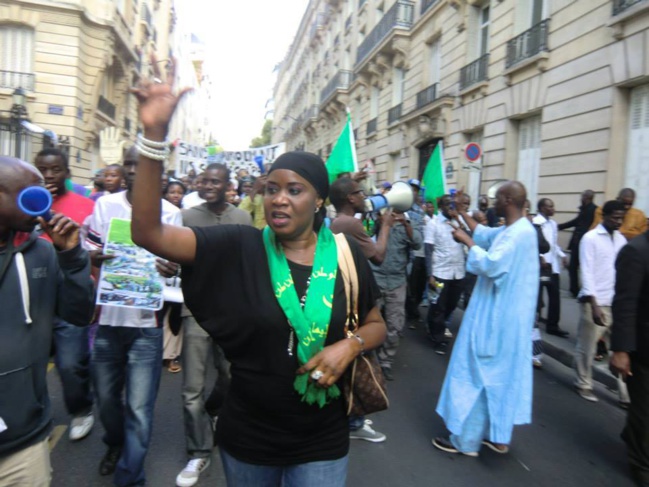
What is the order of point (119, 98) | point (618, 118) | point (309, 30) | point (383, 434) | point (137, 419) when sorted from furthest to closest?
point (309, 30)
point (119, 98)
point (618, 118)
point (383, 434)
point (137, 419)

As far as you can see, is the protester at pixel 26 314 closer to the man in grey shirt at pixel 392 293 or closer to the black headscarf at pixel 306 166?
the black headscarf at pixel 306 166

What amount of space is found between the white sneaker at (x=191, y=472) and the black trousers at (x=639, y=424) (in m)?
2.86

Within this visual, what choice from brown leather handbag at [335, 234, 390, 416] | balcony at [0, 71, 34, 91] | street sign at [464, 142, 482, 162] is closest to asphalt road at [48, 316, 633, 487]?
brown leather handbag at [335, 234, 390, 416]

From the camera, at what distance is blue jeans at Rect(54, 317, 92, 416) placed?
3.38 metres

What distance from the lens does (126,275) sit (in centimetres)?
293

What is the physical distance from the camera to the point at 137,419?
3.04m

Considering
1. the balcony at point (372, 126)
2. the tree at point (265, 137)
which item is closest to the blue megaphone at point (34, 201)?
the balcony at point (372, 126)

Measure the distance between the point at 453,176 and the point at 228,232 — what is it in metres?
14.8

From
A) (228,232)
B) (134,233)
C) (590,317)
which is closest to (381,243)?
(590,317)

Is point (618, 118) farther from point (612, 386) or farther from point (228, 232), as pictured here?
point (228, 232)

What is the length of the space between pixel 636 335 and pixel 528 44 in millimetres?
10323

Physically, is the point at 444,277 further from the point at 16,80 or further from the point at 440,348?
the point at 16,80

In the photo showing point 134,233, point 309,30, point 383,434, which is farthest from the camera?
point 309,30

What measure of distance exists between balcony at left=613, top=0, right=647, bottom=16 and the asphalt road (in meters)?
6.82
